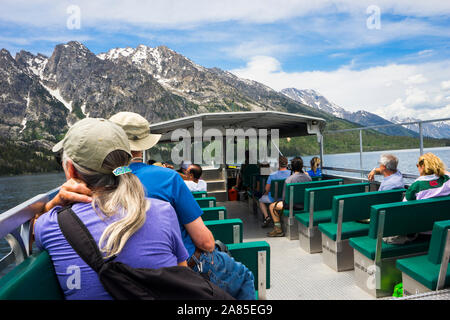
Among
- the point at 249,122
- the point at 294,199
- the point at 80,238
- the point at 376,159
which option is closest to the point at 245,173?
the point at 249,122

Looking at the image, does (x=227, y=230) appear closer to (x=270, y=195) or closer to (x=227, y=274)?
(x=227, y=274)

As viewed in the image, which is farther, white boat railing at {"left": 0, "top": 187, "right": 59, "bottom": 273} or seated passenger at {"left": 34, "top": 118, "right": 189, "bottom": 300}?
white boat railing at {"left": 0, "top": 187, "right": 59, "bottom": 273}

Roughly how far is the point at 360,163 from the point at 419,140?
1996 millimetres

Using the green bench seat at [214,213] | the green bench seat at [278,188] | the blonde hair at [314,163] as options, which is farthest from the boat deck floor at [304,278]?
the blonde hair at [314,163]

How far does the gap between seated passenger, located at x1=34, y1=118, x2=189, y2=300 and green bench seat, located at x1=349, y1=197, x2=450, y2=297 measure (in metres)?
2.23

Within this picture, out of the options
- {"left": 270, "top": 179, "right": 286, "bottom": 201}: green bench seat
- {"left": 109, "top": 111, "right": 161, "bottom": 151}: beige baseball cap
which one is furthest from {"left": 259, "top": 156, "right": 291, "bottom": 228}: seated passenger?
{"left": 109, "top": 111, "right": 161, "bottom": 151}: beige baseball cap

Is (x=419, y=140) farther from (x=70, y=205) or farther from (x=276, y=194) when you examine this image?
(x=70, y=205)

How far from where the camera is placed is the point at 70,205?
147cm

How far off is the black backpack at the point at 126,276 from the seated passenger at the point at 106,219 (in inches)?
1.5

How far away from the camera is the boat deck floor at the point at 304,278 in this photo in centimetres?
364

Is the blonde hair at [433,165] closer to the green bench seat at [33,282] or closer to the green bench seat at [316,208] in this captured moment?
the green bench seat at [316,208]

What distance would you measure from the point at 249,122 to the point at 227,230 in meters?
6.46

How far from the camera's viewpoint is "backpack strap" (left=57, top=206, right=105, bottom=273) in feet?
4.19

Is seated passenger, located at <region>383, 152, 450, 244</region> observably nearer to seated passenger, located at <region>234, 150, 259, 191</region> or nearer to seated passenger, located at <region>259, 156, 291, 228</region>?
seated passenger, located at <region>259, 156, 291, 228</region>
